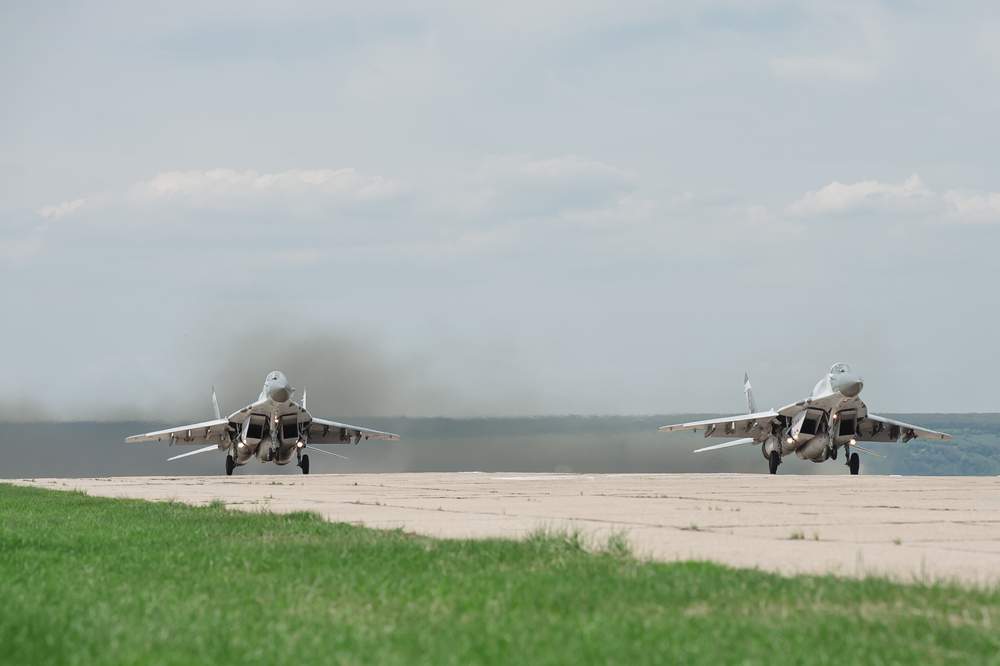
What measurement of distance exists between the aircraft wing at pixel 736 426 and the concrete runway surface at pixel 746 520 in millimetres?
24979

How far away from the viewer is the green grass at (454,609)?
488 centimetres

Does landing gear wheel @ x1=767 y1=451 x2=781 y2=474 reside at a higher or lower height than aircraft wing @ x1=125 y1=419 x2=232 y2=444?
lower

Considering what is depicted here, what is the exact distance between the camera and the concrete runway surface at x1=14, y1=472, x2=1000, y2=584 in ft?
28.1

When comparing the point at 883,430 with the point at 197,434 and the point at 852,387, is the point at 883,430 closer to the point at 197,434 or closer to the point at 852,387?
the point at 852,387

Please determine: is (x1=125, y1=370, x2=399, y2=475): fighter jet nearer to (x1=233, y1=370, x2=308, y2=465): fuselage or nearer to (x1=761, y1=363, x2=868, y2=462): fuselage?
(x1=233, y1=370, x2=308, y2=465): fuselage

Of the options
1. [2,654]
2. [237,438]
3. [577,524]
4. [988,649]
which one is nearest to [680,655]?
[988,649]

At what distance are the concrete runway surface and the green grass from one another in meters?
1.13

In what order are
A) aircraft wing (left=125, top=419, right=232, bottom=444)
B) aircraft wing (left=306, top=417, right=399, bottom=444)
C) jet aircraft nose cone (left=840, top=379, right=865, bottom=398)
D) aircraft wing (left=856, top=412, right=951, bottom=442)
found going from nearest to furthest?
jet aircraft nose cone (left=840, top=379, right=865, bottom=398) < aircraft wing (left=856, top=412, right=951, bottom=442) < aircraft wing (left=125, top=419, right=232, bottom=444) < aircraft wing (left=306, top=417, right=399, bottom=444)

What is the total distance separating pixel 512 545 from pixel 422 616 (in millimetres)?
3224

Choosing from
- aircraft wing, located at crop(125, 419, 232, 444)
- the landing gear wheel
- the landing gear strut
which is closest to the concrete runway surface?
the landing gear strut

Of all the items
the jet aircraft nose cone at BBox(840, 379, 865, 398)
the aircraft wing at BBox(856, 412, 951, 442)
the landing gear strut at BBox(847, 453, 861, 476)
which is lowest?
the landing gear strut at BBox(847, 453, 861, 476)

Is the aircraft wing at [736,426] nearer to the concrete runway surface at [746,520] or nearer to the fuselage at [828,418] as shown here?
the fuselage at [828,418]

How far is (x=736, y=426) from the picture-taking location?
50.1 metres

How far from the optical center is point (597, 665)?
4.62 meters
